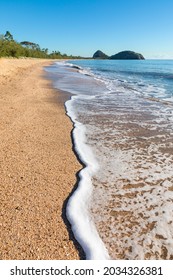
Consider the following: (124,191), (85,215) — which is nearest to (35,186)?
(85,215)

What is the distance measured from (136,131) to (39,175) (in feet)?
13.3

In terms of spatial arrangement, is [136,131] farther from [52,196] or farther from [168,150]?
[52,196]

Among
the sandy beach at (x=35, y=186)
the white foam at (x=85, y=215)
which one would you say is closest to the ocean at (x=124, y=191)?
the white foam at (x=85, y=215)

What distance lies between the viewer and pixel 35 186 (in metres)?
4.68

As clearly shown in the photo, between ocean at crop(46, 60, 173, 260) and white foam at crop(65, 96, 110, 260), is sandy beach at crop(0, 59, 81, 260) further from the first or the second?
ocean at crop(46, 60, 173, 260)

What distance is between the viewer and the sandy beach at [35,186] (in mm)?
3357

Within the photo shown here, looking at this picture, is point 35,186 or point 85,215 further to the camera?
point 35,186

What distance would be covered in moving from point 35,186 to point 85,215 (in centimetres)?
115

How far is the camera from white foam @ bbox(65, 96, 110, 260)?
338cm

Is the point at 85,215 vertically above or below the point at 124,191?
below

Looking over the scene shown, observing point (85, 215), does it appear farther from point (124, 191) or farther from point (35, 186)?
point (35, 186)

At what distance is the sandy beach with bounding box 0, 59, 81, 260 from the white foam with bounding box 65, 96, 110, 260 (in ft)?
0.42

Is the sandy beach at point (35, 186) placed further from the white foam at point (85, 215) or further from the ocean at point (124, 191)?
the ocean at point (124, 191)
